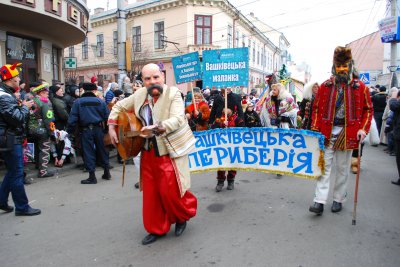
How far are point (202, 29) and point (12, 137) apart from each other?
2717 cm

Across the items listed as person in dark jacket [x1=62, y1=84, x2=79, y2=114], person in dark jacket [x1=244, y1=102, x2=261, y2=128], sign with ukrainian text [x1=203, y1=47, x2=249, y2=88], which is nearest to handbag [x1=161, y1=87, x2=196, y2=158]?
sign with ukrainian text [x1=203, y1=47, x2=249, y2=88]

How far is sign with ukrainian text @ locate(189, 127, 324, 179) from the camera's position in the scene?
4.39m

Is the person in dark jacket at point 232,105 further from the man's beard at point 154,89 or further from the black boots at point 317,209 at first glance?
the man's beard at point 154,89

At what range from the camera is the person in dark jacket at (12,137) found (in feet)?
13.5

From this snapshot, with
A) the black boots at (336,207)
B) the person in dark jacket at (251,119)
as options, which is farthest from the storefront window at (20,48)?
the black boots at (336,207)

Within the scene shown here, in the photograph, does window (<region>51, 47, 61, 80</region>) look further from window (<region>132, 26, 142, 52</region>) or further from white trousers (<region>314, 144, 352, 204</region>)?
window (<region>132, 26, 142, 52</region>)

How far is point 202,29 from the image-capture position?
29609 mm

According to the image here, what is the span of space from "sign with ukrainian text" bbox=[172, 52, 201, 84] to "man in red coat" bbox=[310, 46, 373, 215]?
318 cm

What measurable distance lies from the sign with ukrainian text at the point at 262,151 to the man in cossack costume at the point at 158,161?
1.37 m

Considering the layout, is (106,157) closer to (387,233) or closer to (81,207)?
(81,207)

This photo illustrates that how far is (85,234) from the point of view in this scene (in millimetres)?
3934

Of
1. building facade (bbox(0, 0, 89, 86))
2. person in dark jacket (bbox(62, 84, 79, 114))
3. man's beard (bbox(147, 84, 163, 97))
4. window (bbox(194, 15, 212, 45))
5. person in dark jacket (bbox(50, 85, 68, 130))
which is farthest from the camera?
window (bbox(194, 15, 212, 45))

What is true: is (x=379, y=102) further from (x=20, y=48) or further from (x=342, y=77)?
(x=20, y=48)

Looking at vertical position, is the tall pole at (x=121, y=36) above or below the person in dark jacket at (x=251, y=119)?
above
